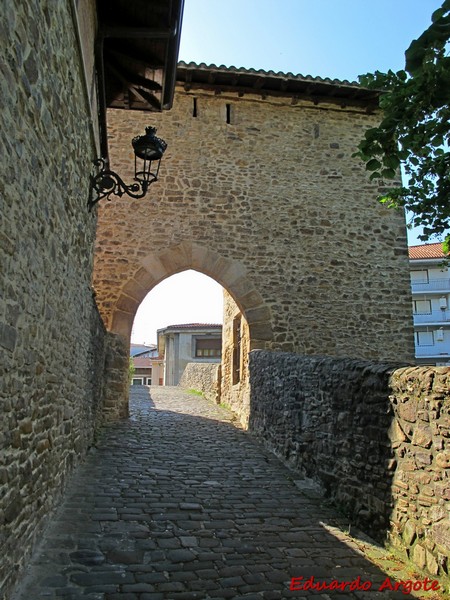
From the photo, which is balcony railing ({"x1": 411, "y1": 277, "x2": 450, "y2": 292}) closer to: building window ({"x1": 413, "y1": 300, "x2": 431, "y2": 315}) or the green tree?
building window ({"x1": 413, "y1": 300, "x2": 431, "y2": 315})

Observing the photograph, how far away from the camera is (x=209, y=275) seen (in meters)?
9.51

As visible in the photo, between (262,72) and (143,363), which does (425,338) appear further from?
(262,72)

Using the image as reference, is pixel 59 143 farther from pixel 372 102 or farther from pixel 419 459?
pixel 372 102

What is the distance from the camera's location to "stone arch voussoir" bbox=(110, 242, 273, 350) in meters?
9.11

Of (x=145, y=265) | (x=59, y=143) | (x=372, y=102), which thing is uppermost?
(x=372, y=102)

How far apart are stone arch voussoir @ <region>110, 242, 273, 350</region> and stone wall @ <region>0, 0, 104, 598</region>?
13.9 feet

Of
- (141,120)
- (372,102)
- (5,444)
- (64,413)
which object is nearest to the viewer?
(5,444)

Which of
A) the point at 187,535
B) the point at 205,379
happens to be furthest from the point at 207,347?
the point at 187,535

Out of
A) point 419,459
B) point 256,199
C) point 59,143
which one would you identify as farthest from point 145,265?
point 419,459

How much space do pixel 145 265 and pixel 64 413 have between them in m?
5.08

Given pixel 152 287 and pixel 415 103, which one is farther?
pixel 152 287

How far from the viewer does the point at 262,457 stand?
6734mm

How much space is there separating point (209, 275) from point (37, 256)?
657 centimetres

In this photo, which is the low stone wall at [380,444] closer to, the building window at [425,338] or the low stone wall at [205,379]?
the low stone wall at [205,379]
